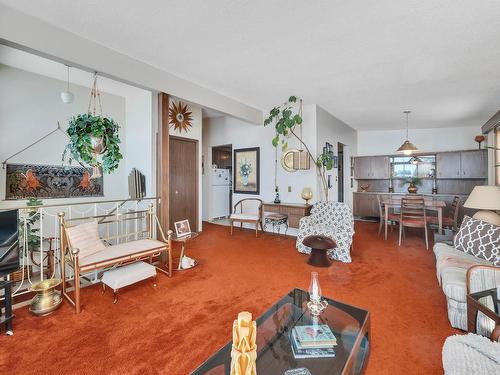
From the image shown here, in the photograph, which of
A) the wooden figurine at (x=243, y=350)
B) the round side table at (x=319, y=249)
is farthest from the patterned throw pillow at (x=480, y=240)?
the wooden figurine at (x=243, y=350)

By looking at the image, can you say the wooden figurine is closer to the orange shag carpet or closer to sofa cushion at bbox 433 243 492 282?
the orange shag carpet

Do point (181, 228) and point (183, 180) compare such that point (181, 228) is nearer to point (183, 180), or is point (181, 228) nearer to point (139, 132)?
point (183, 180)

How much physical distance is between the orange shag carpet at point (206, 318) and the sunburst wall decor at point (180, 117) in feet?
9.16

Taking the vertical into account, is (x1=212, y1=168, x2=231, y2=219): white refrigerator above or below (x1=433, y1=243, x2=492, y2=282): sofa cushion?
above

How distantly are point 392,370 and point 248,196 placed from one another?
179 inches

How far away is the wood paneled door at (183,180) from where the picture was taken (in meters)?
5.09

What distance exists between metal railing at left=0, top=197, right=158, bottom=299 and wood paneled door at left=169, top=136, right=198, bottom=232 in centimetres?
73

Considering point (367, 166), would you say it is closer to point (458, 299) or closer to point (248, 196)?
point (248, 196)

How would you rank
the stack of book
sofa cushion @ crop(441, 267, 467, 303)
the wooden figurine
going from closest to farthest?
1. the wooden figurine
2. the stack of book
3. sofa cushion @ crop(441, 267, 467, 303)

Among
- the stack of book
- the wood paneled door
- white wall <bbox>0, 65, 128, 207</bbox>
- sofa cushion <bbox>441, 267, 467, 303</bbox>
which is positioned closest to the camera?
the stack of book

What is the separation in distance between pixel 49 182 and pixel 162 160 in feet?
7.61

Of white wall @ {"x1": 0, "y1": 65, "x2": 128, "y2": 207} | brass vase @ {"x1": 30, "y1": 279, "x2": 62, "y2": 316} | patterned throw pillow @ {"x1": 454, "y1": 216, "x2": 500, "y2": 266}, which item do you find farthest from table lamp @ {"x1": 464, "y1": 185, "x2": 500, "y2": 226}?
white wall @ {"x1": 0, "y1": 65, "x2": 128, "y2": 207}

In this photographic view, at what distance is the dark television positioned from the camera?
198 centimetres

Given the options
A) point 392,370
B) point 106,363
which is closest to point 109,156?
point 106,363
